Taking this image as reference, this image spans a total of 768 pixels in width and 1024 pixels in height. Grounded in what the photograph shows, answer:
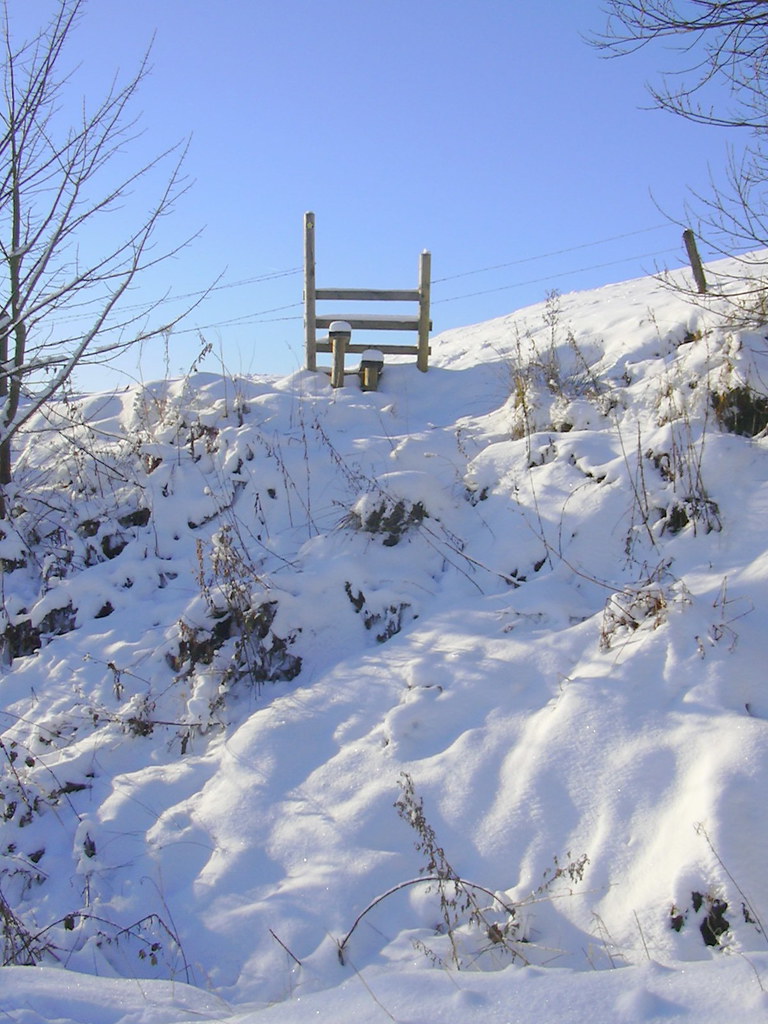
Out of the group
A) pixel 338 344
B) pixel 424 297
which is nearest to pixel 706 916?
pixel 338 344

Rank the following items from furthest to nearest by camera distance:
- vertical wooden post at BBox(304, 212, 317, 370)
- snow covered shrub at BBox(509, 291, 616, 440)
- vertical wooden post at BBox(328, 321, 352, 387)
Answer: vertical wooden post at BBox(304, 212, 317, 370), vertical wooden post at BBox(328, 321, 352, 387), snow covered shrub at BBox(509, 291, 616, 440)

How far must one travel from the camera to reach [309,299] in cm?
1077

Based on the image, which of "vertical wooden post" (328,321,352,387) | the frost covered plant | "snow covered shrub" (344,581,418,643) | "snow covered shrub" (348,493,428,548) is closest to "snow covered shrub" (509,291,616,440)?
"snow covered shrub" (348,493,428,548)

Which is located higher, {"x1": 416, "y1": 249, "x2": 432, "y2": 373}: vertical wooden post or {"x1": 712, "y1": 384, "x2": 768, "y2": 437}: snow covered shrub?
{"x1": 416, "y1": 249, "x2": 432, "y2": 373}: vertical wooden post

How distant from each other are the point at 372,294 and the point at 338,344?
46.3 inches

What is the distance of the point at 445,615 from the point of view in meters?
5.54

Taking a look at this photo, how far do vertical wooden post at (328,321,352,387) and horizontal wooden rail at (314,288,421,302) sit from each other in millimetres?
840

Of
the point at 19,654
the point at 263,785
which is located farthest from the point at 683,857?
the point at 19,654

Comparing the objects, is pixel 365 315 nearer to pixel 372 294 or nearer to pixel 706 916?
pixel 372 294

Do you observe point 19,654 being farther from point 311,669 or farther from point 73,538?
point 311,669

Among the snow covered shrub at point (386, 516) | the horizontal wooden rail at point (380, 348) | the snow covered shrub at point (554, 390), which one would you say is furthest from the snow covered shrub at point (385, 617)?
the horizontal wooden rail at point (380, 348)

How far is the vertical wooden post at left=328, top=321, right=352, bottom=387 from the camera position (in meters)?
9.88

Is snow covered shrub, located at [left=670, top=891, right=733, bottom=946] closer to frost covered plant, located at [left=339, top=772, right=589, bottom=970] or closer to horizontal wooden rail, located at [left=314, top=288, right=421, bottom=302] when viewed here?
frost covered plant, located at [left=339, top=772, right=589, bottom=970]

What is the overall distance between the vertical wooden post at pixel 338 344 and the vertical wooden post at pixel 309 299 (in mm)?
748
